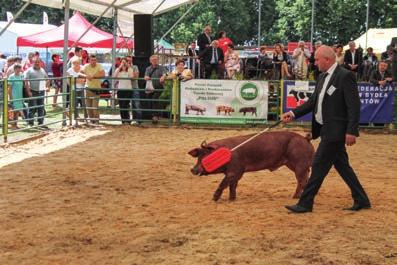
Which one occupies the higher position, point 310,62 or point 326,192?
point 310,62

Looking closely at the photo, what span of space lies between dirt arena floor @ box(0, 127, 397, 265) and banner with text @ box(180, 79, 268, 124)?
501cm

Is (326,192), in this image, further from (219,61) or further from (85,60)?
(85,60)

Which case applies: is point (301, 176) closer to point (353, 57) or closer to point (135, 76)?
point (135, 76)

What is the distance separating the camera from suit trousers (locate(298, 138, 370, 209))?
22.0 feet

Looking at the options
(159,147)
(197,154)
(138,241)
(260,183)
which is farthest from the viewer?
(159,147)

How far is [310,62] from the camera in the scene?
18.7 m

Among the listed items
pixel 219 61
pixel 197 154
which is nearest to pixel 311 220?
pixel 197 154

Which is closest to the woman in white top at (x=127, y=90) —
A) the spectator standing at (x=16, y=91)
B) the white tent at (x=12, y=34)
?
the spectator standing at (x=16, y=91)

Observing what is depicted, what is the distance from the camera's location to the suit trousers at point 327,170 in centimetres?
672

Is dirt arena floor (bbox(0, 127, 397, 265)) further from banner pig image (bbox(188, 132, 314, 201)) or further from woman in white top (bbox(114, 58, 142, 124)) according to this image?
woman in white top (bbox(114, 58, 142, 124))

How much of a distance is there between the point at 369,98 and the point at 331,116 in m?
9.71

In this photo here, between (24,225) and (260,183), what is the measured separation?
11.9 ft

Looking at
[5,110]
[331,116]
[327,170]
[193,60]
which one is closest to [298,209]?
[327,170]

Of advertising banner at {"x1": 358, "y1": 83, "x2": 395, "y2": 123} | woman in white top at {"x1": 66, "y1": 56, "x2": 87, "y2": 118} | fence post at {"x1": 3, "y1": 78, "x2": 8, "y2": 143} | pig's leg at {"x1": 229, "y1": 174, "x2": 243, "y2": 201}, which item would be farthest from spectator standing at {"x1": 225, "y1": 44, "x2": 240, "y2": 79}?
pig's leg at {"x1": 229, "y1": 174, "x2": 243, "y2": 201}
